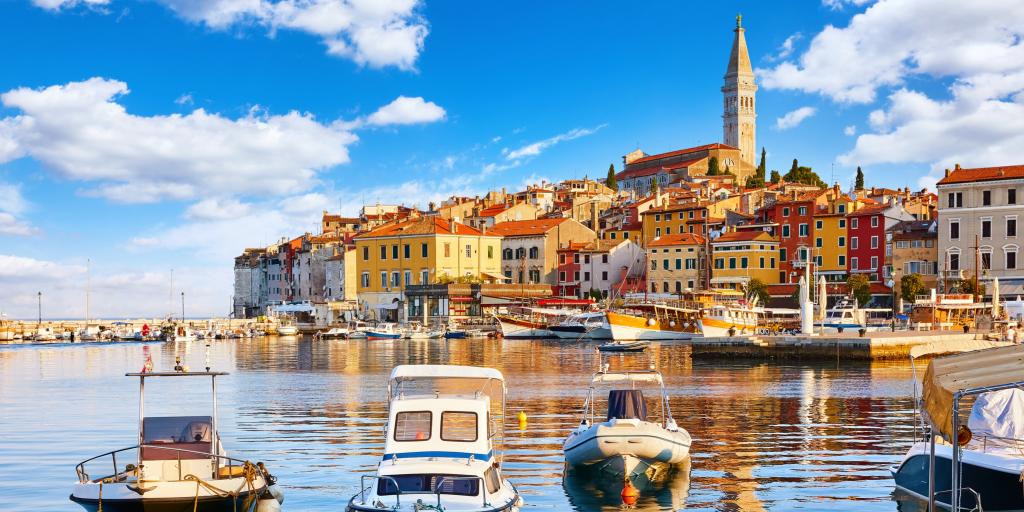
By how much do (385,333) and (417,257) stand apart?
45.4 ft

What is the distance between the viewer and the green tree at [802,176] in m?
135

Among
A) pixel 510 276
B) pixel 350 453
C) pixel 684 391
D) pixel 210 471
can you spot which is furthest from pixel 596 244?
pixel 210 471

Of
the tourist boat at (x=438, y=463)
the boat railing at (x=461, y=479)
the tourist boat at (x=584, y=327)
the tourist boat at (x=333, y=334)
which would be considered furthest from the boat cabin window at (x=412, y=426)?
the tourist boat at (x=333, y=334)

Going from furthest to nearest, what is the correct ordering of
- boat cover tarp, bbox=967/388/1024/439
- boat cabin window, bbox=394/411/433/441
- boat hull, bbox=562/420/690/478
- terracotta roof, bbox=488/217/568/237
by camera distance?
terracotta roof, bbox=488/217/568/237 < boat hull, bbox=562/420/690/478 < boat cabin window, bbox=394/411/433/441 < boat cover tarp, bbox=967/388/1024/439

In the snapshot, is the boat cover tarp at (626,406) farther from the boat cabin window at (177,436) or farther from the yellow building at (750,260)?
the yellow building at (750,260)

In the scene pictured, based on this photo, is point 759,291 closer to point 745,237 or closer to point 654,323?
point 745,237

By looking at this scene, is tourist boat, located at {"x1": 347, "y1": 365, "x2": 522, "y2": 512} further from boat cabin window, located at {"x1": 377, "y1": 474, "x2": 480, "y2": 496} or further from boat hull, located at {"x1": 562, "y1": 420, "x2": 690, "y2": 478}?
boat hull, located at {"x1": 562, "y1": 420, "x2": 690, "y2": 478}

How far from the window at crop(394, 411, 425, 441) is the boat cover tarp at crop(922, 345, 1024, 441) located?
7556mm

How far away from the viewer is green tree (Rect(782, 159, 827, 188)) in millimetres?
135000

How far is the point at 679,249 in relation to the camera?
104 m

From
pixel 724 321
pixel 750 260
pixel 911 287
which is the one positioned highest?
pixel 750 260

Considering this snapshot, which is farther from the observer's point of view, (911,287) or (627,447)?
(911,287)

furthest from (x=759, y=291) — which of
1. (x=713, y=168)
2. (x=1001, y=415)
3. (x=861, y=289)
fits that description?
(x=1001, y=415)

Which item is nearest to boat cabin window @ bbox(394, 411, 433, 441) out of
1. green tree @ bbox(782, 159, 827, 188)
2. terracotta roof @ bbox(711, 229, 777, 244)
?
terracotta roof @ bbox(711, 229, 777, 244)
